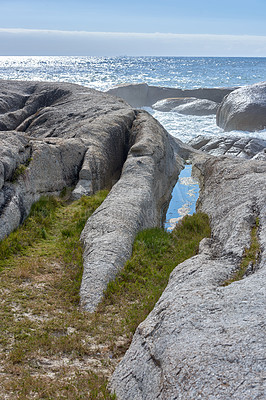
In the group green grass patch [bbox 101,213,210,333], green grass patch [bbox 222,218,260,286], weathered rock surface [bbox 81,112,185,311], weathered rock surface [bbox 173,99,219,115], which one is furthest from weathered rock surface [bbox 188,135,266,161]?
green grass patch [bbox 222,218,260,286]

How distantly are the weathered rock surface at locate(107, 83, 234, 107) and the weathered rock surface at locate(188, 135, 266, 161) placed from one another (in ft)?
111

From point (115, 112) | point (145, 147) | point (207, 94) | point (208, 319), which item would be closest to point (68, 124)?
point (115, 112)

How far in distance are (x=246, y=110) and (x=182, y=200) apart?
29.0 meters

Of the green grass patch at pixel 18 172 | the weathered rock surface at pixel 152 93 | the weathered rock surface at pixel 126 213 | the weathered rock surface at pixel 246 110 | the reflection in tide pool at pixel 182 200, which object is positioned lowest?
the reflection in tide pool at pixel 182 200

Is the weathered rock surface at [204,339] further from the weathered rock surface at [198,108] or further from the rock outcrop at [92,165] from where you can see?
the weathered rock surface at [198,108]

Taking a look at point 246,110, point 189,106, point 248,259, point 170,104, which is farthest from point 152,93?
point 248,259

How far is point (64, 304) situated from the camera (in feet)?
31.6

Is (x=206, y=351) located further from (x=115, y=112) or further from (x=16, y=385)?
(x=115, y=112)

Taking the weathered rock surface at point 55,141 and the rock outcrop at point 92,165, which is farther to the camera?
the weathered rock surface at point 55,141

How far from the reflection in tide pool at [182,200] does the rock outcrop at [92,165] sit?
20.5 inches

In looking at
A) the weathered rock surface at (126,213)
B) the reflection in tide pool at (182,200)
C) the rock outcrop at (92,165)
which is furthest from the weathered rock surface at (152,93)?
the weathered rock surface at (126,213)

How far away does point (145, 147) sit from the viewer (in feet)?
63.3

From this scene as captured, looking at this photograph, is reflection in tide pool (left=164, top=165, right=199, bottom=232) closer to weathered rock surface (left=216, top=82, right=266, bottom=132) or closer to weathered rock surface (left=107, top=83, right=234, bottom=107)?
weathered rock surface (left=216, top=82, right=266, bottom=132)

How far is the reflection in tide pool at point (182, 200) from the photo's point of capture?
17.8 metres
